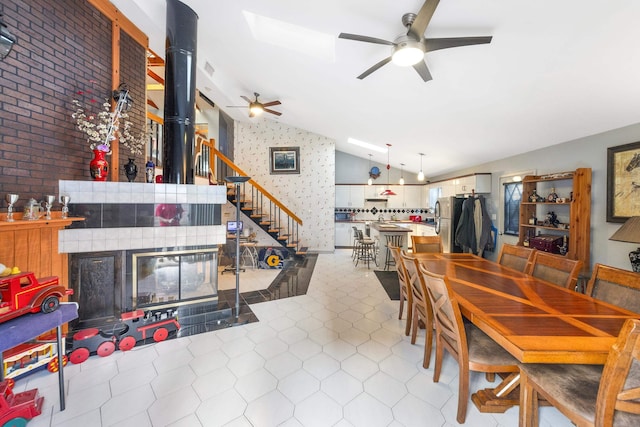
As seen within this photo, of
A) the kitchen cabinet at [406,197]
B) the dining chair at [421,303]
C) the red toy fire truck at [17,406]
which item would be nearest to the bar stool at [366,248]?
the kitchen cabinet at [406,197]

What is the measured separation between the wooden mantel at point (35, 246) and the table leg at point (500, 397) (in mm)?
3449

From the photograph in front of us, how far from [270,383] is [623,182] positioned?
13.1 feet

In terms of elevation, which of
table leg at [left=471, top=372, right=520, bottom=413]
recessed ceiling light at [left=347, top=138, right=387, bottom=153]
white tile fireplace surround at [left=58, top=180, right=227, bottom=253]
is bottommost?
table leg at [left=471, top=372, right=520, bottom=413]

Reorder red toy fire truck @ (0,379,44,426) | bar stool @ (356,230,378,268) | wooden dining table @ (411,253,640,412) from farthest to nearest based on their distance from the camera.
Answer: bar stool @ (356,230,378,268) < red toy fire truck @ (0,379,44,426) < wooden dining table @ (411,253,640,412)

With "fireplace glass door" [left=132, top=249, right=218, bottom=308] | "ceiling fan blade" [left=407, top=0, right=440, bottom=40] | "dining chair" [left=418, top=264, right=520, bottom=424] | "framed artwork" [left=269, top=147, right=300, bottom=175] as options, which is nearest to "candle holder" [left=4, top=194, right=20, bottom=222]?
"fireplace glass door" [left=132, top=249, right=218, bottom=308]

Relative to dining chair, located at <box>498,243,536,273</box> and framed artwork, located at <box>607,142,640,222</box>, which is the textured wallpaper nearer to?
dining chair, located at <box>498,243,536,273</box>

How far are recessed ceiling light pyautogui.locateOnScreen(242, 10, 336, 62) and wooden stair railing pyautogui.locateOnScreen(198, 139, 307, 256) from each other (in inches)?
136

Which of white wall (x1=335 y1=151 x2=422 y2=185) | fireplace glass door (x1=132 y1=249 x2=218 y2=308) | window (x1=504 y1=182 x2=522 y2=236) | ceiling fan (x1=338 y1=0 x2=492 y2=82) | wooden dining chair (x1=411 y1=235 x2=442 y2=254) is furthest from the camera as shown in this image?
white wall (x1=335 y1=151 x2=422 y2=185)

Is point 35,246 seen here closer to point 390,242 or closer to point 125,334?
point 125,334

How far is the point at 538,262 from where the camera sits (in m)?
2.48

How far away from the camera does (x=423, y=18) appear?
175 cm

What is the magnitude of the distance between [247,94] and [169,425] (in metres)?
5.52

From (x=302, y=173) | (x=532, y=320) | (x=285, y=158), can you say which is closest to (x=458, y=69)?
(x=532, y=320)

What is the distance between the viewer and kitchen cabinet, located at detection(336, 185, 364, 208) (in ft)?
26.5
